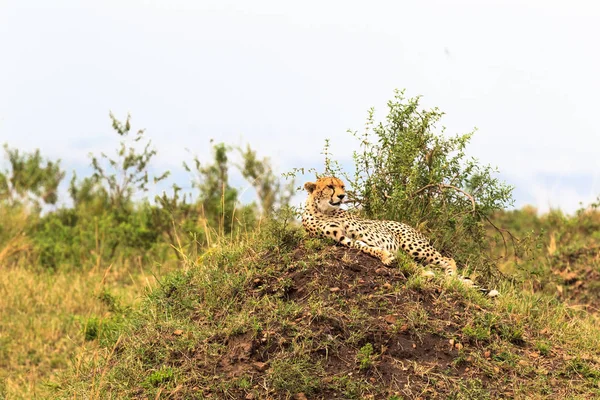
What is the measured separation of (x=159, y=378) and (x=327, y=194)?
232cm

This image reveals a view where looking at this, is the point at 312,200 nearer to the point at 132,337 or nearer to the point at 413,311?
the point at 413,311

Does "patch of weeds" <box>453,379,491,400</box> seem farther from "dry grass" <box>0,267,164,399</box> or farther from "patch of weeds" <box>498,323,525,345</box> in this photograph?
"dry grass" <box>0,267,164,399</box>

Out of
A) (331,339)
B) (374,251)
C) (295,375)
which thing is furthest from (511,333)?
(295,375)

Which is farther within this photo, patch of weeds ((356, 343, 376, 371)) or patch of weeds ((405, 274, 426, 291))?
patch of weeds ((405, 274, 426, 291))

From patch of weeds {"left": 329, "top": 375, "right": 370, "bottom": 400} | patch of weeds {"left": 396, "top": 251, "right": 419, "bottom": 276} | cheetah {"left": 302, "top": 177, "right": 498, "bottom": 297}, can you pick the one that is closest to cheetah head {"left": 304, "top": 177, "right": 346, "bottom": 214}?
cheetah {"left": 302, "top": 177, "right": 498, "bottom": 297}

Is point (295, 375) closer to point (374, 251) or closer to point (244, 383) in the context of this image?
point (244, 383)

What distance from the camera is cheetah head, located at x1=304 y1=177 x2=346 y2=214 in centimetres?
711

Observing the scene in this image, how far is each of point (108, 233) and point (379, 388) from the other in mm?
9031

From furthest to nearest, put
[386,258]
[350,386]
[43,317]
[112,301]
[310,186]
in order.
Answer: [43,317]
[112,301]
[310,186]
[386,258]
[350,386]

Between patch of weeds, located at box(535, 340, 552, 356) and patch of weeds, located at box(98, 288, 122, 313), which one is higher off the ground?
patch of weeds, located at box(535, 340, 552, 356)

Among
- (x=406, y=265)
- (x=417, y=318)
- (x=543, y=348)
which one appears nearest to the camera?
(x=417, y=318)

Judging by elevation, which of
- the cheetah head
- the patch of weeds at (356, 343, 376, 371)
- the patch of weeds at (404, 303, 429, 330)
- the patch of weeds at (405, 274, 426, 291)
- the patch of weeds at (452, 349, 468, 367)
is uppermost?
the cheetah head

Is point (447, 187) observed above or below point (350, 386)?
above

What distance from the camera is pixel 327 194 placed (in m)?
7.12
